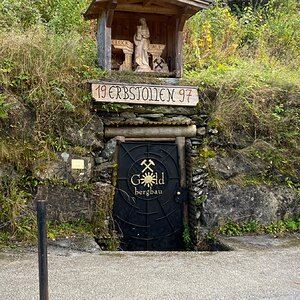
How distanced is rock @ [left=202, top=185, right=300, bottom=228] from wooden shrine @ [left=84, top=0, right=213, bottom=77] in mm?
2155

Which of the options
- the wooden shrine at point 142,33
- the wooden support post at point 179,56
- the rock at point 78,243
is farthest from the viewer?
the wooden support post at point 179,56

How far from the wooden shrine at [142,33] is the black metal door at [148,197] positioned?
1.40 metres

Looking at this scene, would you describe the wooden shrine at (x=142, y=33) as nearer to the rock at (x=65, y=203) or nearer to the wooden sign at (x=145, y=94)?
the wooden sign at (x=145, y=94)

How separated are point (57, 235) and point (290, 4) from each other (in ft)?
32.7

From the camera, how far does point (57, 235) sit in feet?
19.5

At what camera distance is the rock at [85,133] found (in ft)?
21.0

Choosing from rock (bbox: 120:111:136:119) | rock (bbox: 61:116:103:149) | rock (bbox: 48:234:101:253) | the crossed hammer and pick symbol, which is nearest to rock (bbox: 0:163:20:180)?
rock (bbox: 61:116:103:149)

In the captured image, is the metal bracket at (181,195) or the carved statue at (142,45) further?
the carved statue at (142,45)

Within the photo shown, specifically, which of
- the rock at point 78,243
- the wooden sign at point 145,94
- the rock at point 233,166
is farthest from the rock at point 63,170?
the rock at point 233,166

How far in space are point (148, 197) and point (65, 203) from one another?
138 centimetres

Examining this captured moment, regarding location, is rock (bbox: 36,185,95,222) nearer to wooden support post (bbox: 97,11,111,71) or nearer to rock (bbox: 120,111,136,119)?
rock (bbox: 120,111,136,119)

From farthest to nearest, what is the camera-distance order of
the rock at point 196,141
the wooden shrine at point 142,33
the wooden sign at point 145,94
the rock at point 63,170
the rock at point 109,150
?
the rock at point 196,141
the wooden shrine at point 142,33
the rock at point 109,150
the wooden sign at point 145,94
the rock at point 63,170

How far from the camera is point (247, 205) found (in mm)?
6836

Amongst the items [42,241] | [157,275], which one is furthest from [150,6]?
[42,241]
